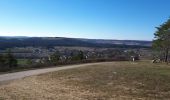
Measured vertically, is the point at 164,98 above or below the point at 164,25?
below

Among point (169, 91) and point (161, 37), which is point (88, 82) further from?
point (161, 37)

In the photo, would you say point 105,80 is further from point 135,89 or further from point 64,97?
point 64,97

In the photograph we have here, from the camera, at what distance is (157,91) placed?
2234 centimetres

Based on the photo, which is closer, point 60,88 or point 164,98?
point 164,98

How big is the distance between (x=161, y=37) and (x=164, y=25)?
2.65 metres

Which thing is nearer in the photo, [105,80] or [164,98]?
[164,98]

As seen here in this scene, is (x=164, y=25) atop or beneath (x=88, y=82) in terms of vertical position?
atop

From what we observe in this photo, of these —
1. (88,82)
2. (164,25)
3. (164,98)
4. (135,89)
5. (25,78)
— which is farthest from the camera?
(164,25)

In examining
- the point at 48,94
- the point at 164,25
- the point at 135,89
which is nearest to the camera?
the point at 48,94

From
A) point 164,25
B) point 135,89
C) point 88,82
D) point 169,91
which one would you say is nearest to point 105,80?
point 88,82

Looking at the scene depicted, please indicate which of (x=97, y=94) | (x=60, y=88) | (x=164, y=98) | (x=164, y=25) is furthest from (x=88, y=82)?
(x=164, y=25)

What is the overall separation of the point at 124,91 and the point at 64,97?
4.35m

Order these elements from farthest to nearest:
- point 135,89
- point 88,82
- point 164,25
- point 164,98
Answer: point 164,25 < point 88,82 < point 135,89 < point 164,98

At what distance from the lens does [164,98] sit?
19891mm
